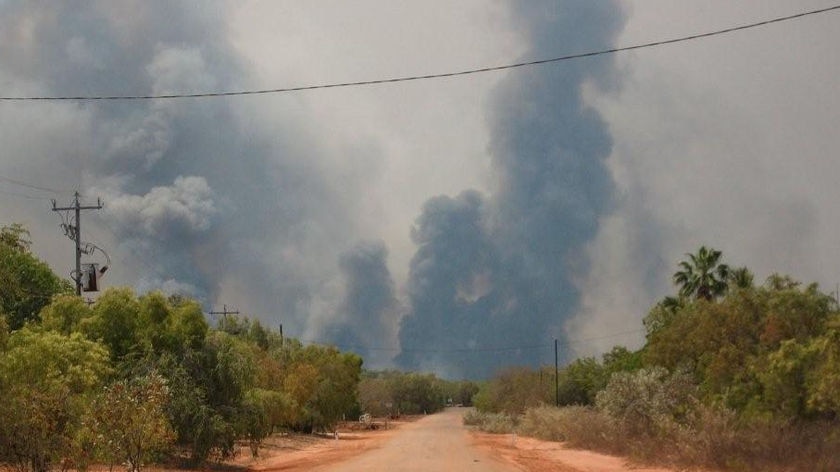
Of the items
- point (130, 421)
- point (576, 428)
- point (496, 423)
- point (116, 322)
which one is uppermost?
point (116, 322)

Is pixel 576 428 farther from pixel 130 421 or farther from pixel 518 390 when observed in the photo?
pixel 518 390

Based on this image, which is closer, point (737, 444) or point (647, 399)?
point (737, 444)

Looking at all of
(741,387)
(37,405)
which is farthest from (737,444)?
(37,405)

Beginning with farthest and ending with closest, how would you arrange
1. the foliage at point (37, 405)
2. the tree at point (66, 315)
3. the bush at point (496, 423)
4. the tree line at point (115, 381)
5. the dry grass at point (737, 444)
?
the bush at point (496, 423)
the tree at point (66, 315)
the dry grass at point (737, 444)
the tree line at point (115, 381)
the foliage at point (37, 405)

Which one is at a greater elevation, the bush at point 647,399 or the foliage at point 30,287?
the foliage at point 30,287

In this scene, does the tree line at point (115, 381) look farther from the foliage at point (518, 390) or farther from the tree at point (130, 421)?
the foliage at point (518, 390)

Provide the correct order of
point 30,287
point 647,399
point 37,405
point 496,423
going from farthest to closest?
point 496,423
point 30,287
point 647,399
point 37,405

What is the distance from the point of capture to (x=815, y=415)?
95.5ft

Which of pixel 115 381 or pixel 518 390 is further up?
pixel 115 381

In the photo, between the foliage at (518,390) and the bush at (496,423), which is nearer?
the bush at (496,423)

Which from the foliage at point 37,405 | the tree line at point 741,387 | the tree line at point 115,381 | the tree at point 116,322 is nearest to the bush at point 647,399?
the tree line at point 741,387

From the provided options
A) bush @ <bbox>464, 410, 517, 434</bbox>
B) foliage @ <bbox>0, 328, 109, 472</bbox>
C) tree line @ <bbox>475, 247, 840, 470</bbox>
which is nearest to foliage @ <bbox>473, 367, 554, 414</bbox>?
bush @ <bbox>464, 410, 517, 434</bbox>

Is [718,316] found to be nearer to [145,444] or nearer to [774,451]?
[774,451]

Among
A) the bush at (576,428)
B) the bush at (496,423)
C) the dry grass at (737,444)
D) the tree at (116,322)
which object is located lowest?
the bush at (496,423)
